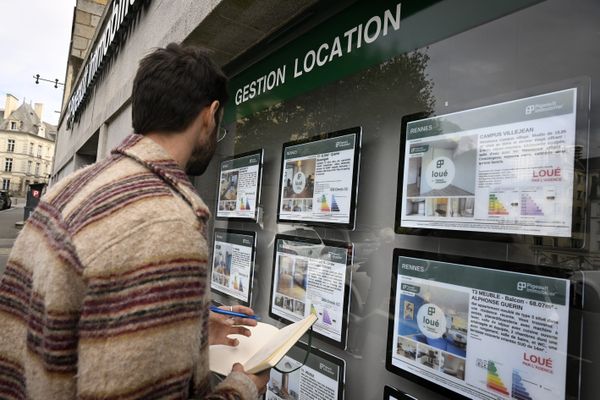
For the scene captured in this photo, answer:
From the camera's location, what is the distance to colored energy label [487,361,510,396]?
1.51m

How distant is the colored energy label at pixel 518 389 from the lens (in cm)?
144

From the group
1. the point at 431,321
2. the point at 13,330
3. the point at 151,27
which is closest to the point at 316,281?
the point at 431,321

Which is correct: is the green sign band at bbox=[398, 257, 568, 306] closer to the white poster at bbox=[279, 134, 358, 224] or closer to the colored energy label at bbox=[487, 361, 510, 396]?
the colored energy label at bbox=[487, 361, 510, 396]

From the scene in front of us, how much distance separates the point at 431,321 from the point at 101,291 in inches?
51.2

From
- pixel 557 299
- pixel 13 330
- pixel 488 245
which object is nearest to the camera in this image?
pixel 13 330

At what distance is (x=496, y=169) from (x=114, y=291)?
53.3 inches

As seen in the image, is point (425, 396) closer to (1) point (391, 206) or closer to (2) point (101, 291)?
(1) point (391, 206)

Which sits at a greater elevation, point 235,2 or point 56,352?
point 235,2

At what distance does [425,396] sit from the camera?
1804 millimetres

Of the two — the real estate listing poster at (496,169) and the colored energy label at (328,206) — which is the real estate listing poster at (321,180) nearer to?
the colored energy label at (328,206)

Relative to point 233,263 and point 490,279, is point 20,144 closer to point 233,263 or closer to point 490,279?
point 233,263

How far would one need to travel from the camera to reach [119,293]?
99cm

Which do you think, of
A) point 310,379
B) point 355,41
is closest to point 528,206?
point 355,41

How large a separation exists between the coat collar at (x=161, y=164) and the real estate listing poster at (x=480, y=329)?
1.06m
